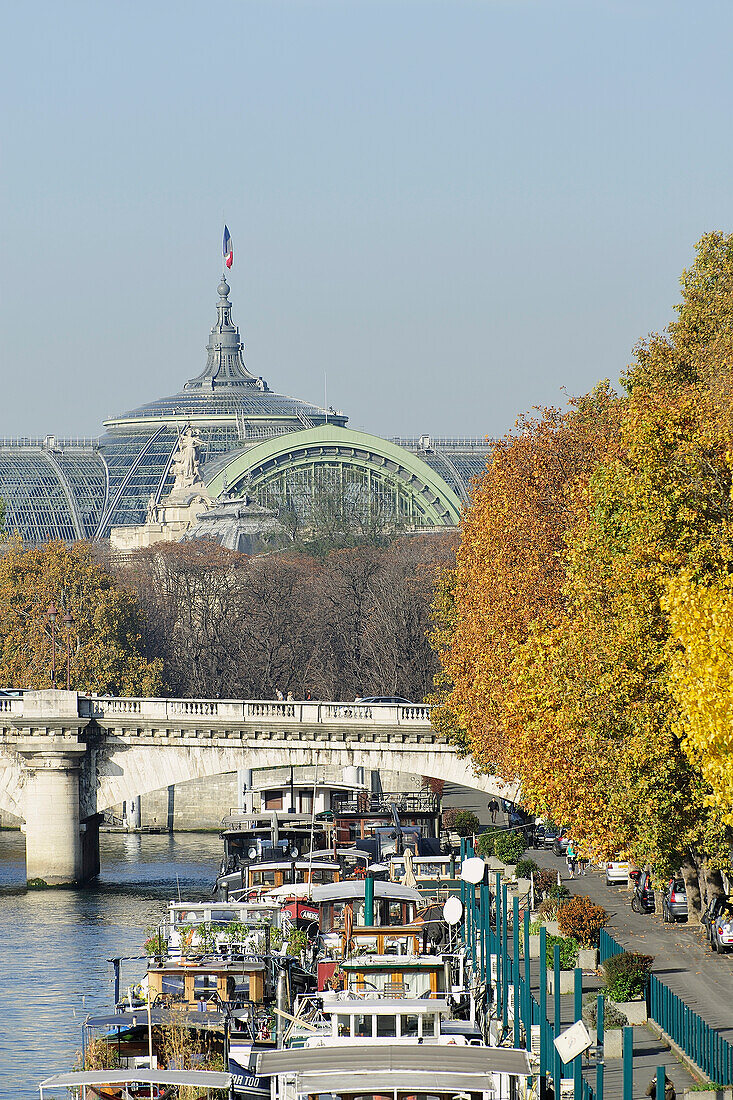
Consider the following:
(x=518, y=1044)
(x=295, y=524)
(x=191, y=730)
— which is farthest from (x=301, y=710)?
(x=295, y=524)

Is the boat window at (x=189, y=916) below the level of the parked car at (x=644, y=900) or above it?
above

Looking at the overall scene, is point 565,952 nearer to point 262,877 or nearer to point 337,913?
point 337,913

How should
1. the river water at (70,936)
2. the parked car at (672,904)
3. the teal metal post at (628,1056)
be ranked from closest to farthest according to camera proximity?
the teal metal post at (628,1056)
the river water at (70,936)
the parked car at (672,904)

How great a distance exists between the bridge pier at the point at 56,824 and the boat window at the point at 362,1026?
4301 cm

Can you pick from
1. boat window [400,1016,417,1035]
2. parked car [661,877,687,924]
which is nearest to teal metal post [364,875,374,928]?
parked car [661,877,687,924]

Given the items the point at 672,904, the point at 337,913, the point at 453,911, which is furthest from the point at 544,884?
the point at 453,911

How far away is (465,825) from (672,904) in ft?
78.8

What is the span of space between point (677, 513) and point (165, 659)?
71122mm

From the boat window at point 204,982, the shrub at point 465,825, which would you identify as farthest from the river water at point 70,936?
the shrub at point 465,825

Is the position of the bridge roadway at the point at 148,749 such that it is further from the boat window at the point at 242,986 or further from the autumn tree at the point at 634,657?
the boat window at the point at 242,986

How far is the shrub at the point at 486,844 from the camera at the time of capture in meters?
72.1

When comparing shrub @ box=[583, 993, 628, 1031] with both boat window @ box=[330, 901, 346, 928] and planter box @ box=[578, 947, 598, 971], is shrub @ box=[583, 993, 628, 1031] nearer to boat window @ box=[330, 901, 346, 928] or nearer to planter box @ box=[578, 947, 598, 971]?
planter box @ box=[578, 947, 598, 971]

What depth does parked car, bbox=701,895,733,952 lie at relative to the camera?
47.8 meters

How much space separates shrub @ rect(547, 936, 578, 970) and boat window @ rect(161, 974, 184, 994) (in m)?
9.54
